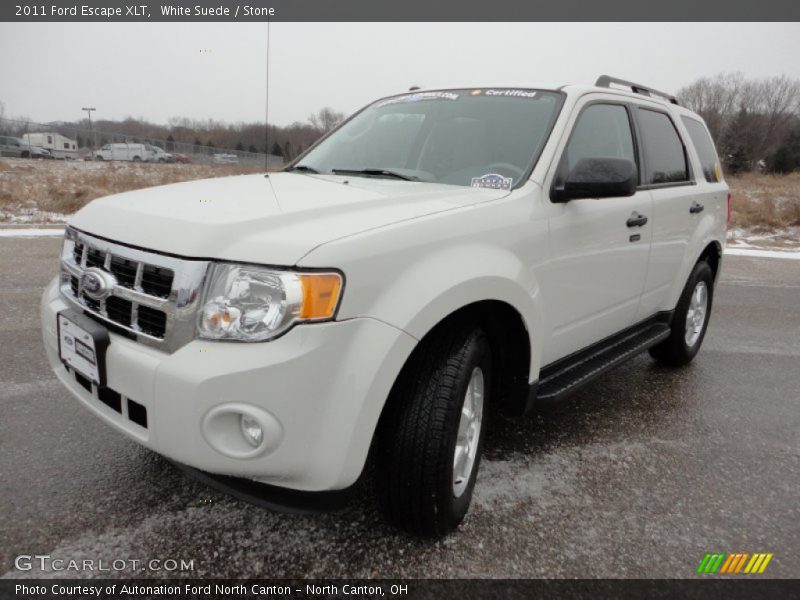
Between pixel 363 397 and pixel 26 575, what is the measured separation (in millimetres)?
1311

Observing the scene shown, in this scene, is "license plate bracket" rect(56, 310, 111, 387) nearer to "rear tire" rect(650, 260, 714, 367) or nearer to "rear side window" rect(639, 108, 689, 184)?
"rear side window" rect(639, 108, 689, 184)

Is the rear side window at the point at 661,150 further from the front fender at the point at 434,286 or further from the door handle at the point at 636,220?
the front fender at the point at 434,286

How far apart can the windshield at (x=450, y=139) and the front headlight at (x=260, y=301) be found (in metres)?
1.18

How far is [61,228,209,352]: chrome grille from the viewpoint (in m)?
1.76

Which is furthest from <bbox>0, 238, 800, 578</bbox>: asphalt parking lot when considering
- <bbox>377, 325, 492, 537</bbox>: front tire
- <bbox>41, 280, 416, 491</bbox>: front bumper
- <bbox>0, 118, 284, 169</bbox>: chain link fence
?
<bbox>0, 118, 284, 169</bbox>: chain link fence

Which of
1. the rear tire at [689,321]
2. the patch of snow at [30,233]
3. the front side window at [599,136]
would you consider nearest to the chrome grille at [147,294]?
the front side window at [599,136]

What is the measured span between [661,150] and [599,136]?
86cm

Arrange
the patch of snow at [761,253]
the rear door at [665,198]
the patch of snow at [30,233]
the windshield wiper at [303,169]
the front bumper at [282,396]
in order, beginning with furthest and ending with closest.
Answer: the patch of snow at [761,253], the patch of snow at [30,233], the rear door at [665,198], the windshield wiper at [303,169], the front bumper at [282,396]

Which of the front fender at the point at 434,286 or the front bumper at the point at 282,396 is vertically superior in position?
the front fender at the point at 434,286

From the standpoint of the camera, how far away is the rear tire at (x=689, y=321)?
4102 mm

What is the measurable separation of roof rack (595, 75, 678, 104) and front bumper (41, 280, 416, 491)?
241 cm

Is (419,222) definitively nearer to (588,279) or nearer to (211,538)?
(588,279)

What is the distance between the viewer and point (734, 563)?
220 cm

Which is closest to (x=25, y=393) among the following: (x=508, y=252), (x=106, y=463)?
(x=106, y=463)
